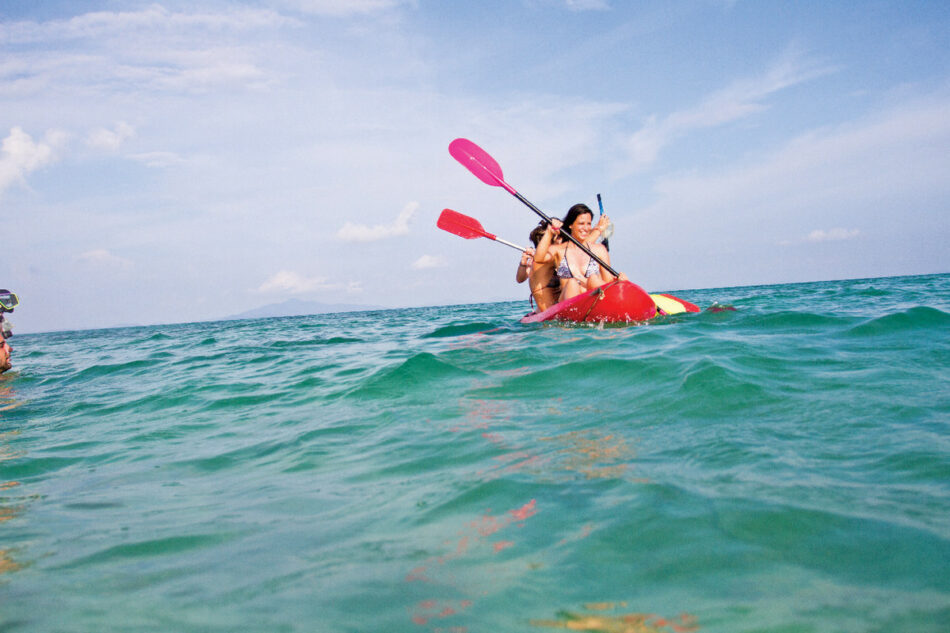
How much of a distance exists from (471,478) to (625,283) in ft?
17.1

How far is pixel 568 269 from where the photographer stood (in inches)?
332

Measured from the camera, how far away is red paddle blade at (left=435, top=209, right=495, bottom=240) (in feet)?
31.7

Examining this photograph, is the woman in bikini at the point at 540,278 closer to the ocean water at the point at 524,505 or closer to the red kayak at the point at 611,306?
the red kayak at the point at 611,306

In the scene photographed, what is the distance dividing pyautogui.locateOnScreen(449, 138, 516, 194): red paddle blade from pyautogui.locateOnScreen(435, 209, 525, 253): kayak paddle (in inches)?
A: 32.3

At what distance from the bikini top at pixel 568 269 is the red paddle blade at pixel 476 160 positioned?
5.60ft

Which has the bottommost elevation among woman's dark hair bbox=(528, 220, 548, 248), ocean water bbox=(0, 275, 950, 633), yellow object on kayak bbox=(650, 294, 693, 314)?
ocean water bbox=(0, 275, 950, 633)

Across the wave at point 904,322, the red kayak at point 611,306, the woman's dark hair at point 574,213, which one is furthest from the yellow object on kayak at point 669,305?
the wave at point 904,322

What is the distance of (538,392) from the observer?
13.7 ft

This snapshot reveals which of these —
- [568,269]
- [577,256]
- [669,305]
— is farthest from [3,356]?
[669,305]

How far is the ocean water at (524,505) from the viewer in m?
1.56

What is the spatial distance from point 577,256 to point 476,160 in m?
2.33

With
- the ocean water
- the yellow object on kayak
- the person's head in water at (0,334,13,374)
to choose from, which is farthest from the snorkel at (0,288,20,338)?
the yellow object on kayak

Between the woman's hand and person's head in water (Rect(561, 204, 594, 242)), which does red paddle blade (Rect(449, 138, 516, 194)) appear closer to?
the woman's hand

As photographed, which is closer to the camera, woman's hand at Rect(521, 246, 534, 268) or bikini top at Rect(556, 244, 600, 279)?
bikini top at Rect(556, 244, 600, 279)
